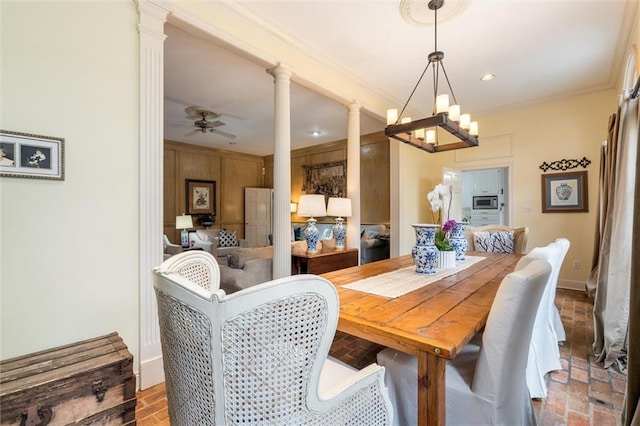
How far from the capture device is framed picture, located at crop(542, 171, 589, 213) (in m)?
4.12

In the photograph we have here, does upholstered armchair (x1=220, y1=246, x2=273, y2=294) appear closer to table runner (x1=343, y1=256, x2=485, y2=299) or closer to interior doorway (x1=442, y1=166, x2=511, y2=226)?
table runner (x1=343, y1=256, x2=485, y2=299)

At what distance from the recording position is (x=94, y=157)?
5.64 ft

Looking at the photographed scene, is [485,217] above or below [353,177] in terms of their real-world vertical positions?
below

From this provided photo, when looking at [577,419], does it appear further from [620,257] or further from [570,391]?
[620,257]

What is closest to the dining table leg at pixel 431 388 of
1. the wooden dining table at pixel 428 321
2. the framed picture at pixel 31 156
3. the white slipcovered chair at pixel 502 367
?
the wooden dining table at pixel 428 321

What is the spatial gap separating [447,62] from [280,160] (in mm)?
2258

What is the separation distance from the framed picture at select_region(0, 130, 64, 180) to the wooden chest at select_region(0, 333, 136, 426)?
3.02ft

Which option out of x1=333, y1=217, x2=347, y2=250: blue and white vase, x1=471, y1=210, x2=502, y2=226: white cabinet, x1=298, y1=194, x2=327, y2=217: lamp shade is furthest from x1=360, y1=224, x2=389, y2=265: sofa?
x1=471, y1=210, x2=502, y2=226: white cabinet

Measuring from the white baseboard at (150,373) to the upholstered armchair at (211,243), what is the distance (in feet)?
9.79

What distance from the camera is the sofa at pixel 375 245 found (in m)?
4.73

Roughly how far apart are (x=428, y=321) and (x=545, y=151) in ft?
15.4

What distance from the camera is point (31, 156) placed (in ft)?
4.96

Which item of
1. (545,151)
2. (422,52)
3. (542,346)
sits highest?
(422,52)

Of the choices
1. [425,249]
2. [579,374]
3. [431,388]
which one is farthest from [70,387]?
[579,374]
